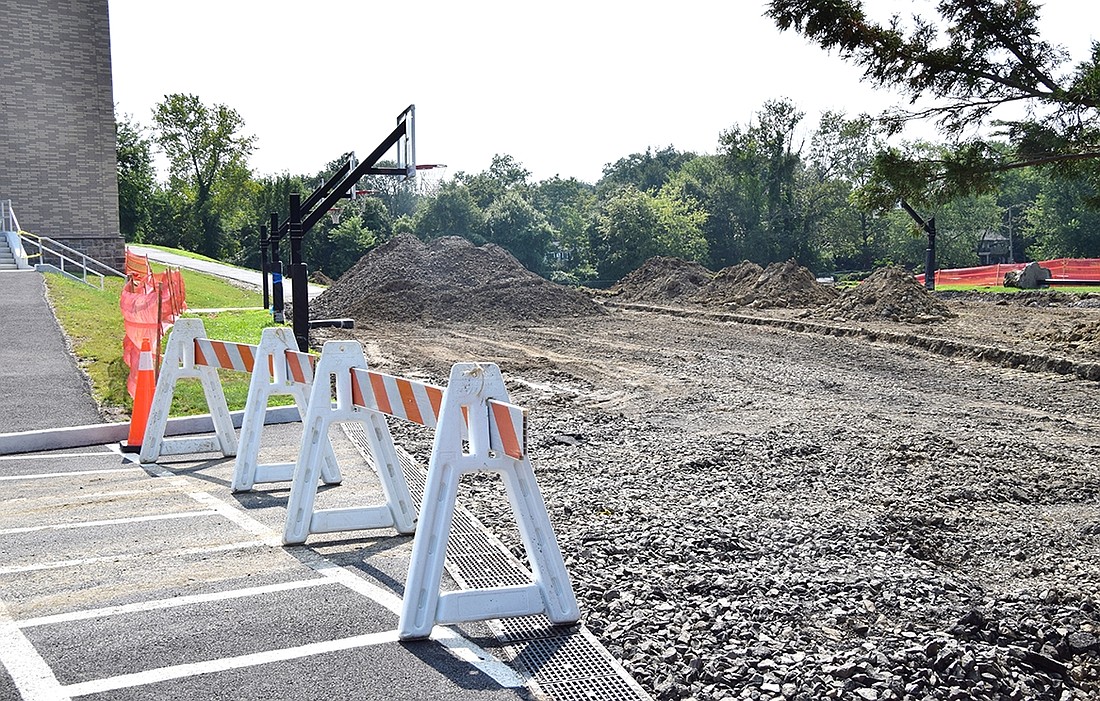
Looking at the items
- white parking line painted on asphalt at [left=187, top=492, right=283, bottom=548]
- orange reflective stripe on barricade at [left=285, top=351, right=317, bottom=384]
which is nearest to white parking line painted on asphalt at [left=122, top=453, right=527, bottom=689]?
white parking line painted on asphalt at [left=187, top=492, right=283, bottom=548]

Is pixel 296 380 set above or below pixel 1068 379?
above

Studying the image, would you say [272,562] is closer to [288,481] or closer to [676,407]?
[288,481]

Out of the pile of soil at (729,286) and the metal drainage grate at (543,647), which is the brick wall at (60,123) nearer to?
the pile of soil at (729,286)

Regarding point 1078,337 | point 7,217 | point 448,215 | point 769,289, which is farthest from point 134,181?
point 1078,337

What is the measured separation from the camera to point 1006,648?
4641mm

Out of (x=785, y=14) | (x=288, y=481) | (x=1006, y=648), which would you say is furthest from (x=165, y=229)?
(x=1006, y=648)

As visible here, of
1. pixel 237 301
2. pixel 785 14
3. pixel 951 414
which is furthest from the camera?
pixel 237 301

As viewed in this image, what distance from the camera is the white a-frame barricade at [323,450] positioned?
6688 millimetres

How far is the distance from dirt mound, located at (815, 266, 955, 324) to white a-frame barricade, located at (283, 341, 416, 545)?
74.9ft

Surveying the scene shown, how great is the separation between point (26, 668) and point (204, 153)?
3003 inches

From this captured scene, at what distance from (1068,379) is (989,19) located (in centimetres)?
606

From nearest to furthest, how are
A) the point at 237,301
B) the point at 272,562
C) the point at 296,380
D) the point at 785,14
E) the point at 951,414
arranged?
the point at 272,562, the point at 296,380, the point at 951,414, the point at 785,14, the point at 237,301

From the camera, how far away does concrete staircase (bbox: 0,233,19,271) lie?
2899 cm

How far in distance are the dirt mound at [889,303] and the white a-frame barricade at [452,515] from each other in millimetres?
23846
